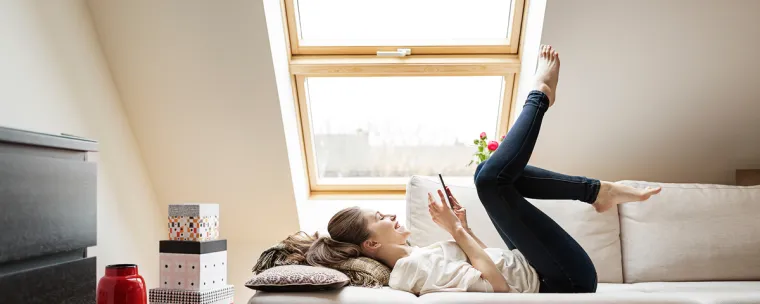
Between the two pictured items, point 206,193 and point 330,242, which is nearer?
point 330,242

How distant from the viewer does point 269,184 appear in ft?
11.1

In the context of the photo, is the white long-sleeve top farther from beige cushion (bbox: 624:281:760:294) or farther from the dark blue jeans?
beige cushion (bbox: 624:281:760:294)

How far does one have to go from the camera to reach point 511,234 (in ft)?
6.89

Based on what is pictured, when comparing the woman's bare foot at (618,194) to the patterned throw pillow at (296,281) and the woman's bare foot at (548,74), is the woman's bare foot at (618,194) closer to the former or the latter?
the woman's bare foot at (548,74)

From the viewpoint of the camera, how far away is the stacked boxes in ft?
7.42

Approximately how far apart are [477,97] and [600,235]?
3.44 ft

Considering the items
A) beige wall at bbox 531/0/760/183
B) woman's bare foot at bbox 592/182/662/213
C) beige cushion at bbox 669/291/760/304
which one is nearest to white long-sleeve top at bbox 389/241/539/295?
woman's bare foot at bbox 592/182/662/213

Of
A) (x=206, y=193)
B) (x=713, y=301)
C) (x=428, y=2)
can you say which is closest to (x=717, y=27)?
(x=428, y=2)

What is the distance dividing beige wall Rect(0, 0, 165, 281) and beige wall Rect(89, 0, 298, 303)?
10cm

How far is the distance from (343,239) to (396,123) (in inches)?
58.5

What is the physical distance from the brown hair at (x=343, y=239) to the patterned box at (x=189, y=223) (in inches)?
16.9

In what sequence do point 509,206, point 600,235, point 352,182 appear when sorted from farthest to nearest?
point 352,182 < point 600,235 < point 509,206

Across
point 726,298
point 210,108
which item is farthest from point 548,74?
point 210,108

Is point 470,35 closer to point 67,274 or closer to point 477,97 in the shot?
point 477,97
